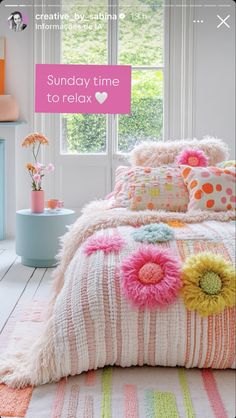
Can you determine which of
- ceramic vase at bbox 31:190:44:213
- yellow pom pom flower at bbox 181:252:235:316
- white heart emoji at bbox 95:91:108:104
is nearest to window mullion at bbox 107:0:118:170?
white heart emoji at bbox 95:91:108:104

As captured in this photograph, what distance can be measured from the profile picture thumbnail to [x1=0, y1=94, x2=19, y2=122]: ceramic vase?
39cm

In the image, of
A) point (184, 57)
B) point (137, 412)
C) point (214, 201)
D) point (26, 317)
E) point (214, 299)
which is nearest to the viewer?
point (137, 412)

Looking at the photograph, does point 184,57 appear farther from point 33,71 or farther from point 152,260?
point 152,260

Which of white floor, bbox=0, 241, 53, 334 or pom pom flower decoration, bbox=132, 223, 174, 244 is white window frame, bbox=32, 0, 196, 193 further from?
pom pom flower decoration, bbox=132, 223, 174, 244

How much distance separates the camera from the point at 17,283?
272 cm

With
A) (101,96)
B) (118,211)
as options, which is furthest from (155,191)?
(101,96)

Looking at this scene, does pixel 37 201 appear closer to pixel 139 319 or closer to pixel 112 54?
pixel 112 54

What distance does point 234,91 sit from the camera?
3.65 meters

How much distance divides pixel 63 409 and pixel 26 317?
84 cm

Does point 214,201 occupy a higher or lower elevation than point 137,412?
higher

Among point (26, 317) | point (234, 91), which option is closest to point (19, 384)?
point (26, 317)

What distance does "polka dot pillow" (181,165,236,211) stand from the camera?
2.41 m

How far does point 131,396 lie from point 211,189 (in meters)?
1.15

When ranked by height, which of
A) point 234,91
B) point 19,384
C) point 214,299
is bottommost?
point 19,384
